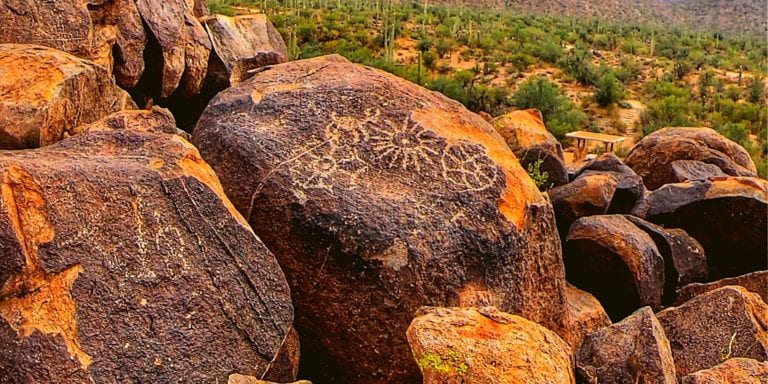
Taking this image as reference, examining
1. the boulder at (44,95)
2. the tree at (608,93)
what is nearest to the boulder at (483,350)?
the boulder at (44,95)

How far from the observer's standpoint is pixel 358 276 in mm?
4297

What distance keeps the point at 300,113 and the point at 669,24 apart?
7026cm

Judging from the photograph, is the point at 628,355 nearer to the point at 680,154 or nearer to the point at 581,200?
the point at 581,200

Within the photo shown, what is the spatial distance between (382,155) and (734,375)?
2.27 m

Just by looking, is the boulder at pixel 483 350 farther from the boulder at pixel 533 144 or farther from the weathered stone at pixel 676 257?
the boulder at pixel 533 144

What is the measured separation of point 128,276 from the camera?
11.5ft

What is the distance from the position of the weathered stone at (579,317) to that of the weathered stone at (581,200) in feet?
4.35

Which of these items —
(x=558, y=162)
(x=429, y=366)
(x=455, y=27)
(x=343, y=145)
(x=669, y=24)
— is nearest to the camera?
(x=429, y=366)

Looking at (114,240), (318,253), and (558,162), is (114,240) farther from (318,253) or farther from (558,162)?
(558,162)

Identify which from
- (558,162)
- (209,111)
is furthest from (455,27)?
(209,111)

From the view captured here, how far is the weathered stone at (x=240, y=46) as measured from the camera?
9328mm

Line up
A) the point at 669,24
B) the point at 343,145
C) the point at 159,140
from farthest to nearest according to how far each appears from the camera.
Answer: the point at 669,24
the point at 343,145
the point at 159,140

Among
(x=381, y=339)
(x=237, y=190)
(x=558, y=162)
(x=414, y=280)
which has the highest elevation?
(x=237, y=190)

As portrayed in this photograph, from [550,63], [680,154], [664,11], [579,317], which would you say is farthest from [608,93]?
[664,11]
